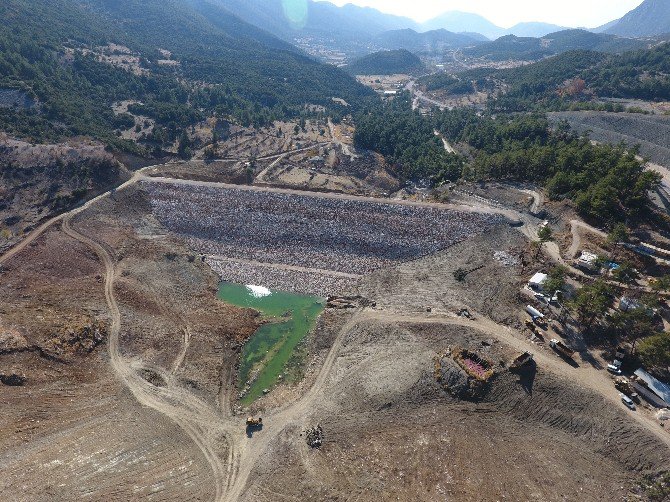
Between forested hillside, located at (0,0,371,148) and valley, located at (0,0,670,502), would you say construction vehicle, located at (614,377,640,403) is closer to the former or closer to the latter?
valley, located at (0,0,670,502)

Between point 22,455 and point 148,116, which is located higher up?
point 148,116

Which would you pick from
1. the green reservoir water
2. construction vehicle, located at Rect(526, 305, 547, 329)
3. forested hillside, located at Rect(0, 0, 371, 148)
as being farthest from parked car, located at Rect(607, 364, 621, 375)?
forested hillside, located at Rect(0, 0, 371, 148)

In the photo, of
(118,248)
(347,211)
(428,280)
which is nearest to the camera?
(428,280)

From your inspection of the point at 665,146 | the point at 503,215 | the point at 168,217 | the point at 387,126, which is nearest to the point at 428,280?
the point at 503,215

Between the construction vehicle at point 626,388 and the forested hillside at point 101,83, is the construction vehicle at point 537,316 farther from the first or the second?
the forested hillside at point 101,83

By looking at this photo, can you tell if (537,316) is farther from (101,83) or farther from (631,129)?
(101,83)

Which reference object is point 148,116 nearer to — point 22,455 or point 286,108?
point 286,108

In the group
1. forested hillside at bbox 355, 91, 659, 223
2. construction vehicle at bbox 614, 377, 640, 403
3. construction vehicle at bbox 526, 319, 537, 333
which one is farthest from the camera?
forested hillside at bbox 355, 91, 659, 223
